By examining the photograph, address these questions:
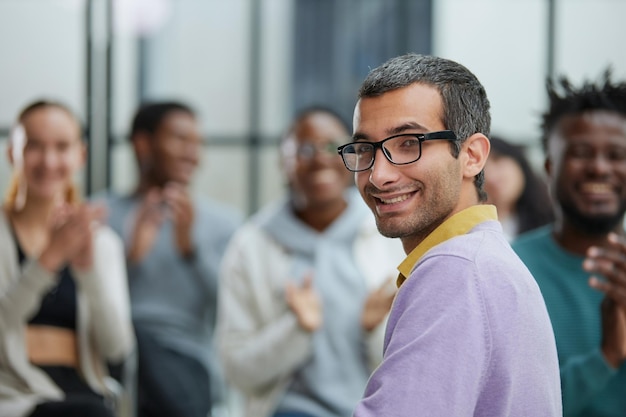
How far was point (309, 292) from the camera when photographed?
2721mm

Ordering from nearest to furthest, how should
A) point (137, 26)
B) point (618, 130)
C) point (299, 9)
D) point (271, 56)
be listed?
point (618, 130) → point (137, 26) → point (271, 56) → point (299, 9)

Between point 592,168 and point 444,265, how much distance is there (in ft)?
3.50

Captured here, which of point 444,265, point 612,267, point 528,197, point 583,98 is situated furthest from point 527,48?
point 444,265

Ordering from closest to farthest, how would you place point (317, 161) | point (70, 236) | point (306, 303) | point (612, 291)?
point (612, 291)
point (70, 236)
point (306, 303)
point (317, 161)

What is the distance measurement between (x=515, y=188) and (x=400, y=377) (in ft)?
7.56

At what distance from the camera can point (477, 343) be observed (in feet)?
3.55

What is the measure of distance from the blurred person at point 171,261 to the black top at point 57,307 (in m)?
0.45

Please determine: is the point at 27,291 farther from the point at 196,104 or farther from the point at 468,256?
the point at 196,104

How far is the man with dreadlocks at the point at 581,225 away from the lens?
200cm

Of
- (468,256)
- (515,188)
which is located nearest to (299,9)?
(515,188)

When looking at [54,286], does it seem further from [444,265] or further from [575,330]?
[444,265]

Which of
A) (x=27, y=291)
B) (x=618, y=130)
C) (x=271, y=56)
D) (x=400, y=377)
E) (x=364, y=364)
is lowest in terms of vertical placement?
(x=364, y=364)

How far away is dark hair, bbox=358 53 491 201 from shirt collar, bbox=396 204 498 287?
0.08 m

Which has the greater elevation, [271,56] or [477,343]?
[271,56]
